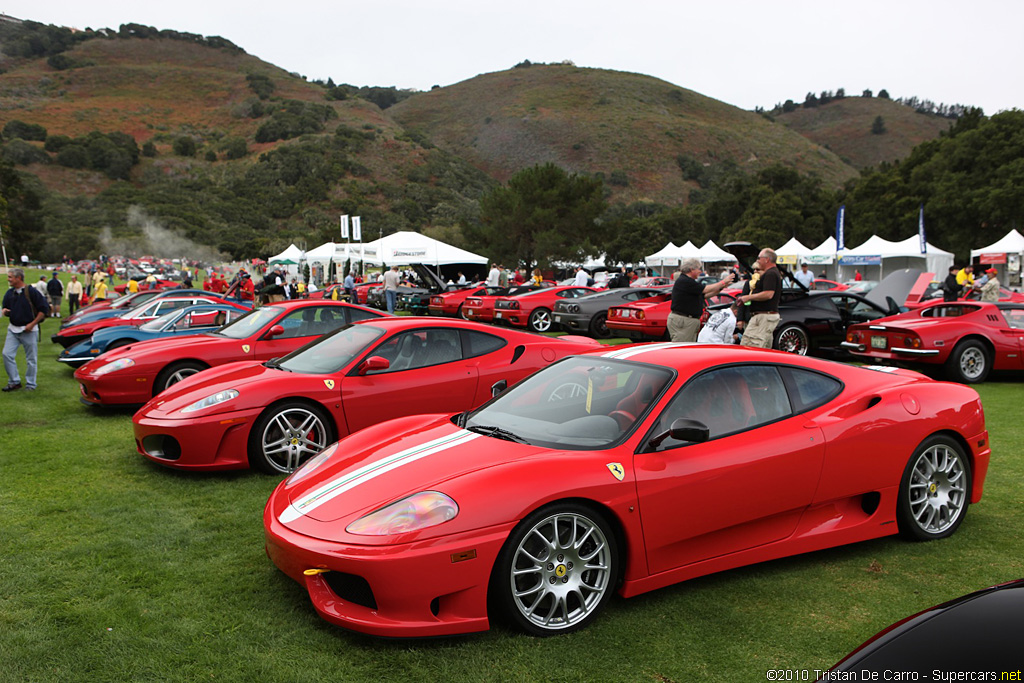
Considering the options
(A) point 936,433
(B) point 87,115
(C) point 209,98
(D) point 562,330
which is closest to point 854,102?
(C) point 209,98

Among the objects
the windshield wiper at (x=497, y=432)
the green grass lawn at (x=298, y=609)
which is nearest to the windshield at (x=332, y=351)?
the green grass lawn at (x=298, y=609)

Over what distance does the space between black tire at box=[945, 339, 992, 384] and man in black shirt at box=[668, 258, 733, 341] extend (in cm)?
354

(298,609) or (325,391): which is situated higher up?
(325,391)

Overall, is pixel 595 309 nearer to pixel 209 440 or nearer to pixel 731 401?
pixel 209 440

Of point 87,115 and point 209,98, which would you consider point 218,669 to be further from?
point 209,98

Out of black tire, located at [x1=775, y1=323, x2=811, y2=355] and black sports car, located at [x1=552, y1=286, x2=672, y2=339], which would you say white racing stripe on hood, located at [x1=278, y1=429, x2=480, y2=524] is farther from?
black sports car, located at [x1=552, y1=286, x2=672, y2=339]

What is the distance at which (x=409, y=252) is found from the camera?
94.8 ft

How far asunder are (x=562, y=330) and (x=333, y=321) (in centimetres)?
1100

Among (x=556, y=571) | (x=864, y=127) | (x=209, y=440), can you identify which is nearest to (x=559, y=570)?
(x=556, y=571)

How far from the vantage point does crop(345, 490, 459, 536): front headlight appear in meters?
3.01

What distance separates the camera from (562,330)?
1928 centimetres

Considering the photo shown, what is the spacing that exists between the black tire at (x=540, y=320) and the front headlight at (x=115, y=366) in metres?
11.9

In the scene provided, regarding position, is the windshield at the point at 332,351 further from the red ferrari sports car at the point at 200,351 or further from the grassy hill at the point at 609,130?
the grassy hill at the point at 609,130

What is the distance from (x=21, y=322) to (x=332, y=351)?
5978 millimetres
